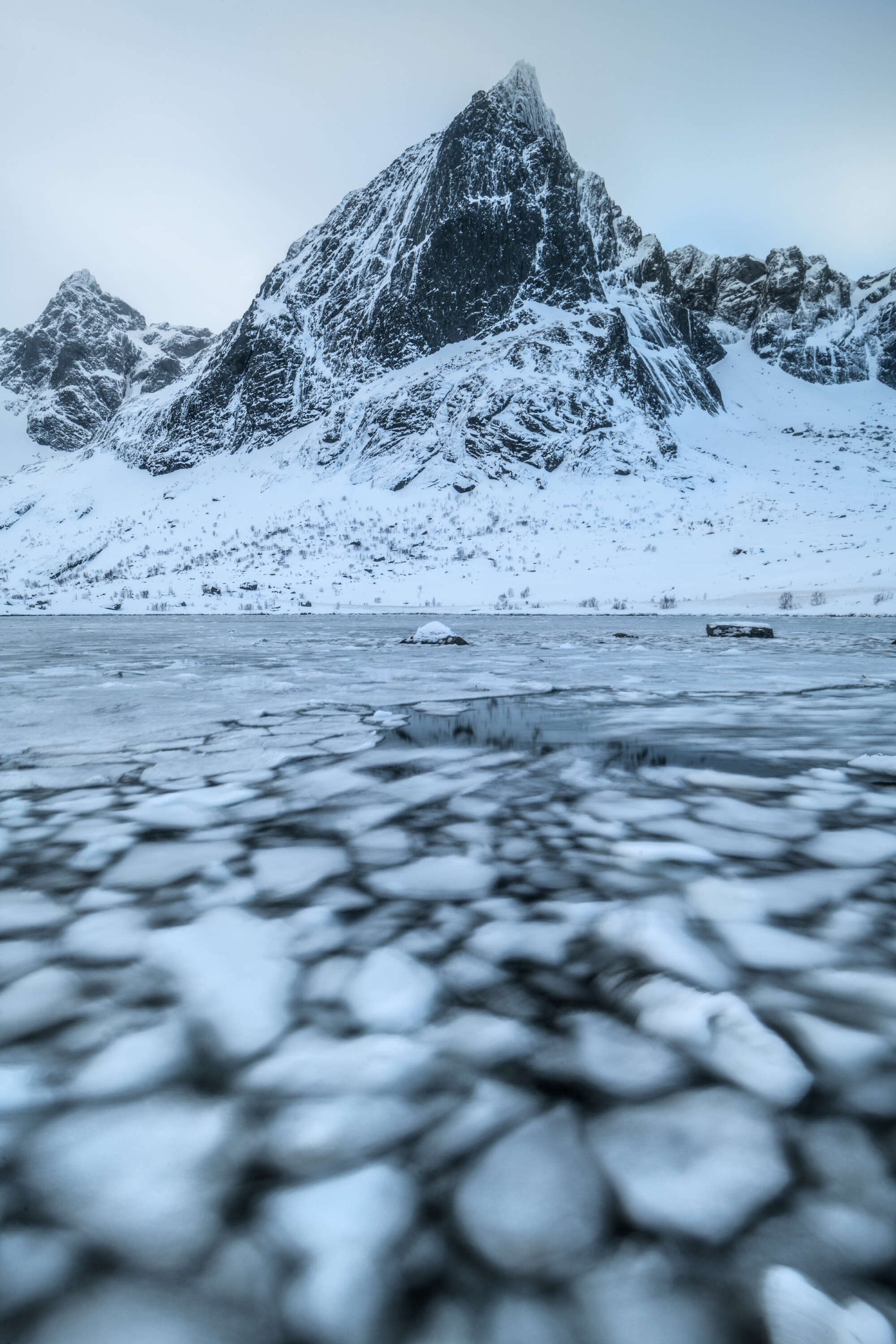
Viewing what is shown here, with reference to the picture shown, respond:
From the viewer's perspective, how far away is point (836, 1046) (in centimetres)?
70

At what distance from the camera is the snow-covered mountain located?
18.1m

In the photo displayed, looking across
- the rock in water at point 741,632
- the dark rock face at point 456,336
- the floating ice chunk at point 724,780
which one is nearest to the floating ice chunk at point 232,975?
the floating ice chunk at point 724,780

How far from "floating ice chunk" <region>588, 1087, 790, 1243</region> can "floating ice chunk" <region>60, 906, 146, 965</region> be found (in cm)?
65

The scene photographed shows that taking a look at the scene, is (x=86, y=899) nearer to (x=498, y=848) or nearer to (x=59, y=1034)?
(x=59, y=1034)

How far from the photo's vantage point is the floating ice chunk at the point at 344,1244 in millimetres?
434

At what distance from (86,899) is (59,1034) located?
0.36 m

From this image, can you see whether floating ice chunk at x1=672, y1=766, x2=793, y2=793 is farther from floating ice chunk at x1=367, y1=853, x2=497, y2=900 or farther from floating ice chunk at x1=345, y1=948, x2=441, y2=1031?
floating ice chunk at x1=345, y1=948, x2=441, y2=1031

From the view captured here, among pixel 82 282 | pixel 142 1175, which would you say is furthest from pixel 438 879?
pixel 82 282

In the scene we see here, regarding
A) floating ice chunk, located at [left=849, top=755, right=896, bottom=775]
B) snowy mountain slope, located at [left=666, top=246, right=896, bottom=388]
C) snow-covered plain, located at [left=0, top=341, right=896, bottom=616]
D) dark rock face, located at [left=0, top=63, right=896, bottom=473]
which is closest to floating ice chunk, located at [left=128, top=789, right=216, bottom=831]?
floating ice chunk, located at [left=849, top=755, right=896, bottom=775]

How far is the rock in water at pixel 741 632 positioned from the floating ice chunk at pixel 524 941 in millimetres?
7060

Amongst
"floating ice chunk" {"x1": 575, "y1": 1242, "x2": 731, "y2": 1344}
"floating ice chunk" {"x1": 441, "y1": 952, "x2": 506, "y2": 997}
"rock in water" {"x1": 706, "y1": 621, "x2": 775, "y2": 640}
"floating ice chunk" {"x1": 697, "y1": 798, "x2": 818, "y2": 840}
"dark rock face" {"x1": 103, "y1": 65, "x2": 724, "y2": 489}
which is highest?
"dark rock face" {"x1": 103, "y1": 65, "x2": 724, "y2": 489}

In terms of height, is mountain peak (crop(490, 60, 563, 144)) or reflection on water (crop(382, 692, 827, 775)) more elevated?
mountain peak (crop(490, 60, 563, 144))

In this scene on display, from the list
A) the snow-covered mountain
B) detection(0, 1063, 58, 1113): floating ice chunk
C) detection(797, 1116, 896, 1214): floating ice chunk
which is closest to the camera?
detection(797, 1116, 896, 1214): floating ice chunk

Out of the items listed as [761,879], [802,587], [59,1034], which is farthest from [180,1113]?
[802,587]
